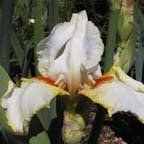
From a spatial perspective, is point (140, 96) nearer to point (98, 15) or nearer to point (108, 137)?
point (108, 137)

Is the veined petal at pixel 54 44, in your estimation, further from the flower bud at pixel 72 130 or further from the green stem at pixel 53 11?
the green stem at pixel 53 11

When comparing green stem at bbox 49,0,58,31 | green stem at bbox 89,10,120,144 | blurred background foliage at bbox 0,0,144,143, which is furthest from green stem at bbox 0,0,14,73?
green stem at bbox 89,10,120,144

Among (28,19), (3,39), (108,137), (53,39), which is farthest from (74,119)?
(28,19)

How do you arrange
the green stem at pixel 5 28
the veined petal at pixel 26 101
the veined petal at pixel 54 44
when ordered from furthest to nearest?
1. the green stem at pixel 5 28
2. the veined petal at pixel 54 44
3. the veined petal at pixel 26 101

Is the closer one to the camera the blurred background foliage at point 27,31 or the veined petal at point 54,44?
the veined petal at point 54,44

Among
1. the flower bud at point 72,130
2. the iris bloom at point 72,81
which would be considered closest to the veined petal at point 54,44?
the iris bloom at point 72,81

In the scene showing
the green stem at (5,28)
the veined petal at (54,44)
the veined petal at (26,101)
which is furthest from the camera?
the green stem at (5,28)

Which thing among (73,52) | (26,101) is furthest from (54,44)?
(26,101)

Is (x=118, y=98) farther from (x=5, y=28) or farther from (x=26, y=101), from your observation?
(x=5, y=28)
